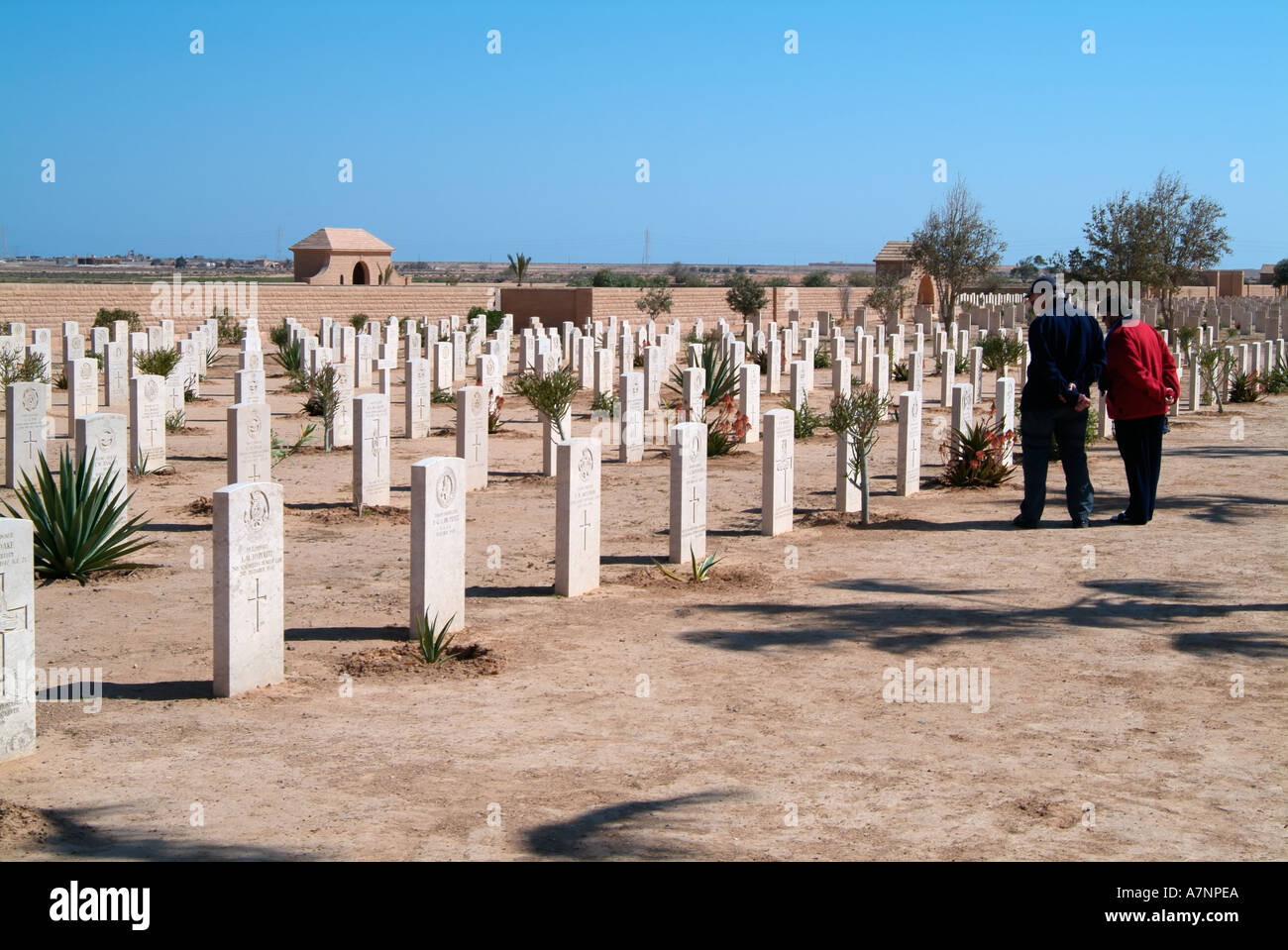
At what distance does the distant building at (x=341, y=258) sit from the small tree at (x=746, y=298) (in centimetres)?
1408

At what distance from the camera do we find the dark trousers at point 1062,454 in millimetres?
10109

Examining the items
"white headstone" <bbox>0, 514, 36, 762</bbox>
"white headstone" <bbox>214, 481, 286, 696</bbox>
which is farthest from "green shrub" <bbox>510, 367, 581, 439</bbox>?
"white headstone" <bbox>0, 514, 36, 762</bbox>

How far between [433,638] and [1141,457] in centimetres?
624

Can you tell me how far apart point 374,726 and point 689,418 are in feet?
29.6

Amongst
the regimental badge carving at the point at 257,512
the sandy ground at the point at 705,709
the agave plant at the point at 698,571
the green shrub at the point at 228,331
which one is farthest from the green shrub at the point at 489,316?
the regimental badge carving at the point at 257,512

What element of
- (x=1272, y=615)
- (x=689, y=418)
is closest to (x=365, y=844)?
(x=1272, y=615)

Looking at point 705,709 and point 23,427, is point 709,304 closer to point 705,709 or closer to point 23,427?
point 23,427

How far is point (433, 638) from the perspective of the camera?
22.7ft

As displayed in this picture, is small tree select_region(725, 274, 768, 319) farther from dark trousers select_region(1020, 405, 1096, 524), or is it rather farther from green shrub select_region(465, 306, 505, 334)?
dark trousers select_region(1020, 405, 1096, 524)

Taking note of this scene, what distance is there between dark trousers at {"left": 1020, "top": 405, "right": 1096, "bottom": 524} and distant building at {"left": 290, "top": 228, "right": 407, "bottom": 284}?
3625 cm

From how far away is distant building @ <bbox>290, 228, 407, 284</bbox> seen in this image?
44.2 meters

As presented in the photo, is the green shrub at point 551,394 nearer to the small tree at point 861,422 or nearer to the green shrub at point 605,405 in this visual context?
the green shrub at point 605,405

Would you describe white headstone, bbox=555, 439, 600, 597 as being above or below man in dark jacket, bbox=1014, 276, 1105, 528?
below
